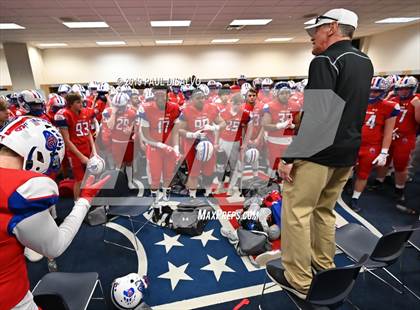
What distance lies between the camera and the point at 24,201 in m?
0.84

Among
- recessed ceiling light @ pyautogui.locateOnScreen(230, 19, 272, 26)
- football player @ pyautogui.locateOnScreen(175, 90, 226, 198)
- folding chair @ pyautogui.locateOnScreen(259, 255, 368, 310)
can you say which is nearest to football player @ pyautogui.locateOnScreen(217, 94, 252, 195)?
football player @ pyautogui.locateOnScreen(175, 90, 226, 198)

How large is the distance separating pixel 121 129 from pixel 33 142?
11.6 ft

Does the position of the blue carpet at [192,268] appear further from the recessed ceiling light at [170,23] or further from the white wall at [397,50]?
the white wall at [397,50]

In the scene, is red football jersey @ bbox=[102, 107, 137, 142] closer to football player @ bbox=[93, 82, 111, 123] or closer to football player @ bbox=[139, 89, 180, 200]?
football player @ bbox=[139, 89, 180, 200]

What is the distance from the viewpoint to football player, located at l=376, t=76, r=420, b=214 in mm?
3850

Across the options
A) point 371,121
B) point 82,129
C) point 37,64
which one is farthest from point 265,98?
point 37,64

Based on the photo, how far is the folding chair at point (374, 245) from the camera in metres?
1.74

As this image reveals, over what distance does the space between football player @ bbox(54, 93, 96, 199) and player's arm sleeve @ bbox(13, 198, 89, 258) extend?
2.55m

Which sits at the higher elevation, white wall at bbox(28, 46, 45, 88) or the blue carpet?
white wall at bbox(28, 46, 45, 88)

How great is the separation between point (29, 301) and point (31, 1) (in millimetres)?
7284

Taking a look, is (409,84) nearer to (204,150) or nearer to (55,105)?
(204,150)

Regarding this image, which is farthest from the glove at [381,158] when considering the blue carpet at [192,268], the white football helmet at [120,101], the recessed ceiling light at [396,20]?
the recessed ceiling light at [396,20]

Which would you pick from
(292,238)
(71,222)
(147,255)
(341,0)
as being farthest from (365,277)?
(341,0)

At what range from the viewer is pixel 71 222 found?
114 centimetres
